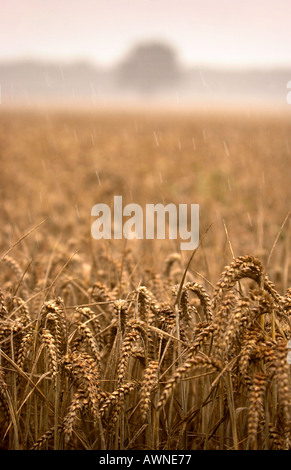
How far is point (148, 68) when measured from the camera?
90.7 m

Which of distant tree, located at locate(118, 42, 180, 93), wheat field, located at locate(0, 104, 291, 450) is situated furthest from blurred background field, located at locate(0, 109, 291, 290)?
Answer: distant tree, located at locate(118, 42, 180, 93)

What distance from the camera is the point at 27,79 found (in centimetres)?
15050

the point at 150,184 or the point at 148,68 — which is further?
the point at 148,68

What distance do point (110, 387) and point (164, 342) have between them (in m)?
0.27

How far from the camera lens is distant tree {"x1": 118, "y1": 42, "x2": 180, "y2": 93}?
287 feet

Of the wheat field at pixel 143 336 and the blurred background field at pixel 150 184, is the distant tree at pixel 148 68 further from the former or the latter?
the wheat field at pixel 143 336

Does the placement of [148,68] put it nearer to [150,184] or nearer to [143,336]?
[150,184]

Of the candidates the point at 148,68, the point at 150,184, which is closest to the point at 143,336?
the point at 150,184

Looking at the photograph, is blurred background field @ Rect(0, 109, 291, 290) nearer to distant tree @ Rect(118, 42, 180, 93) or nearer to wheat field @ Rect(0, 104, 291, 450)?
wheat field @ Rect(0, 104, 291, 450)

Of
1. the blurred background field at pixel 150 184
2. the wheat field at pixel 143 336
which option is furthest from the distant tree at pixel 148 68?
the wheat field at pixel 143 336

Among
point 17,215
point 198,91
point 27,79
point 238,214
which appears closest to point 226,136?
point 238,214

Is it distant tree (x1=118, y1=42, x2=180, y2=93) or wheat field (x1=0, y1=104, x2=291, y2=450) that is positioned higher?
distant tree (x1=118, y1=42, x2=180, y2=93)

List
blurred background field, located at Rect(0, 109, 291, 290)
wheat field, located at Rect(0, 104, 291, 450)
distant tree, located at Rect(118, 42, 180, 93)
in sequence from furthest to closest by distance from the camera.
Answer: distant tree, located at Rect(118, 42, 180, 93) → blurred background field, located at Rect(0, 109, 291, 290) → wheat field, located at Rect(0, 104, 291, 450)

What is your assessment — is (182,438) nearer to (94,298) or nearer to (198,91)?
(94,298)
